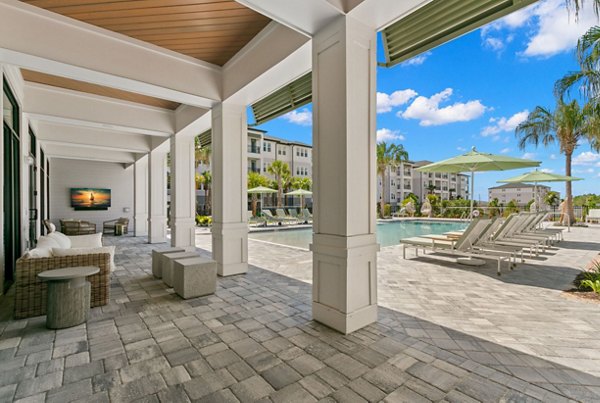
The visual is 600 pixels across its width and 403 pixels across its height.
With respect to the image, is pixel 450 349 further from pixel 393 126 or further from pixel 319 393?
pixel 393 126

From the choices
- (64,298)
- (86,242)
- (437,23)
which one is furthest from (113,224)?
(437,23)

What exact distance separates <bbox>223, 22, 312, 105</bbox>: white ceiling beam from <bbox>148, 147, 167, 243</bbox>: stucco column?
6.25 metres

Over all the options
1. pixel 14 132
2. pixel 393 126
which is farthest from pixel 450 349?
pixel 393 126

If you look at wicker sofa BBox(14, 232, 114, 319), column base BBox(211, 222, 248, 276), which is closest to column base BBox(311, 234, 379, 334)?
column base BBox(211, 222, 248, 276)

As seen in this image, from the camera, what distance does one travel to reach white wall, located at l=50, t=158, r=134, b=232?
12.8m

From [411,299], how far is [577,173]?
1578 centimetres

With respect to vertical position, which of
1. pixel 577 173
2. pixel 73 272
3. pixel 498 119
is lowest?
pixel 73 272

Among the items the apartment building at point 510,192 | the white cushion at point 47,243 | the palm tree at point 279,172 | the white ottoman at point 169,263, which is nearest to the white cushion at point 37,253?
the white cushion at point 47,243

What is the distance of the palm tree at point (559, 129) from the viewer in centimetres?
1259

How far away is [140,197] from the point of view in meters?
12.8

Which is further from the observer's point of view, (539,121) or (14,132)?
(539,121)

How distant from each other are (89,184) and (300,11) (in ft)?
48.0

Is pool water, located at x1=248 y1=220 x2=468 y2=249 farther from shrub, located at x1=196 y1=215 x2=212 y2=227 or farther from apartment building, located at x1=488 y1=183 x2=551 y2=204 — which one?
apartment building, located at x1=488 y1=183 x2=551 y2=204

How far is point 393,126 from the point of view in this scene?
54.2 metres
